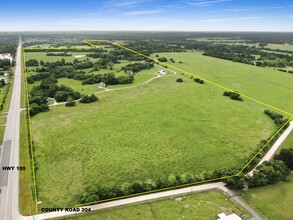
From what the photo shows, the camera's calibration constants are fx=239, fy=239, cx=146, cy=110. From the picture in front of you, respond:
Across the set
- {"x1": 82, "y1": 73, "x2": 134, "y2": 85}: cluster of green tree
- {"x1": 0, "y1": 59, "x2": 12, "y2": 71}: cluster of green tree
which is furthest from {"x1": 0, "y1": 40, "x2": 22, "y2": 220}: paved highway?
{"x1": 0, "y1": 59, "x2": 12, "y2": 71}: cluster of green tree

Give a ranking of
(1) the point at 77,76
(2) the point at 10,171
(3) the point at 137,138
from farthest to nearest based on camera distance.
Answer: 1. (1) the point at 77,76
2. (3) the point at 137,138
3. (2) the point at 10,171

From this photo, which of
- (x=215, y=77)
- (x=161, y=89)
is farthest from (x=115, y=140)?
(x=215, y=77)

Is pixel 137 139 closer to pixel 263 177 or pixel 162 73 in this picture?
pixel 263 177

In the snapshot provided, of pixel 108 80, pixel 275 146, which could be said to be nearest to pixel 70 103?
pixel 108 80

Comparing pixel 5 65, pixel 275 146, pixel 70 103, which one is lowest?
pixel 275 146

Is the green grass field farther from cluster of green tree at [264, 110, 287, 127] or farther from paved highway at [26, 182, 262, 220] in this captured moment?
paved highway at [26, 182, 262, 220]

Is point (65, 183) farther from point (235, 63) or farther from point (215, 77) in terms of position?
point (235, 63)

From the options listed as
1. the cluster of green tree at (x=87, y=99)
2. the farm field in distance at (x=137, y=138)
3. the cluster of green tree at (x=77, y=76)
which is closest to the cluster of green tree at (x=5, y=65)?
the cluster of green tree at (x=77, y=76)

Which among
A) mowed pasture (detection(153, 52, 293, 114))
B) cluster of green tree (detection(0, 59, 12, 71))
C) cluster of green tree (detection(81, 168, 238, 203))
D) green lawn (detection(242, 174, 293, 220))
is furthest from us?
cluster of green tree (detection(0, 59, 12, 71))

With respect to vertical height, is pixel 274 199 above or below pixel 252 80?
below
